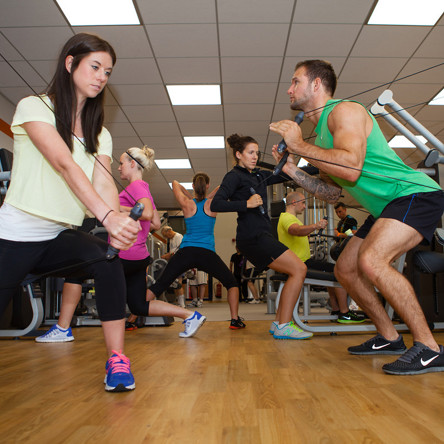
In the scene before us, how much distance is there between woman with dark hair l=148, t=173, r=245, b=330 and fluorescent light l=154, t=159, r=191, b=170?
5396mm

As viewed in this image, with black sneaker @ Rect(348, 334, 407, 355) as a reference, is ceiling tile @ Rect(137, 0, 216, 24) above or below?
above

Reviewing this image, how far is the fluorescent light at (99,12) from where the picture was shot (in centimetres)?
407

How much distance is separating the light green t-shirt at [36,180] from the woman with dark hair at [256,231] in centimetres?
148

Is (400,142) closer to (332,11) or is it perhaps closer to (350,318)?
(332,11)

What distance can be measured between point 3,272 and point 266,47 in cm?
419

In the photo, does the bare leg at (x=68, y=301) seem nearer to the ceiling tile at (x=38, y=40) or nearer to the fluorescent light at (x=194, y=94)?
the ceiling tile at (x=38, y=40)

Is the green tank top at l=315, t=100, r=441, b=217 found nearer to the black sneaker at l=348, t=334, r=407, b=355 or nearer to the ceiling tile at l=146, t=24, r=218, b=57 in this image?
the black sneaker at l=348, t=334, r=407, b=355

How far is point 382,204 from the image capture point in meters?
2.03

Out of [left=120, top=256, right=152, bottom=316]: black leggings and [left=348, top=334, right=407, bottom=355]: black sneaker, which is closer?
[left=348, top=334, right=407, bottom=355]: black sneaker

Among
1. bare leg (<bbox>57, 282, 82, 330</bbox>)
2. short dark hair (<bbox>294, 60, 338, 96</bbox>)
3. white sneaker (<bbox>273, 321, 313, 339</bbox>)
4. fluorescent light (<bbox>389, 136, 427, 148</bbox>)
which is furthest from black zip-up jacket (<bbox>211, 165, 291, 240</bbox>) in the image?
fluorescent light (<bbox>389, 136, 427, 148</bbox>)

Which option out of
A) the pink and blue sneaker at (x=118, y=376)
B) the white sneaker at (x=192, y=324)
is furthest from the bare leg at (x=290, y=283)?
the pink and blue sneaker at (x=118, y=376)

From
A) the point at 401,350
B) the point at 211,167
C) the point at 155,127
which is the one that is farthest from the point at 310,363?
the point at 211,167

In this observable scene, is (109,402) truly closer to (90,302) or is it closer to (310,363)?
(310,363)

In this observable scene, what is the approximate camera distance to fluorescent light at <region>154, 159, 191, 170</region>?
9039 mm
